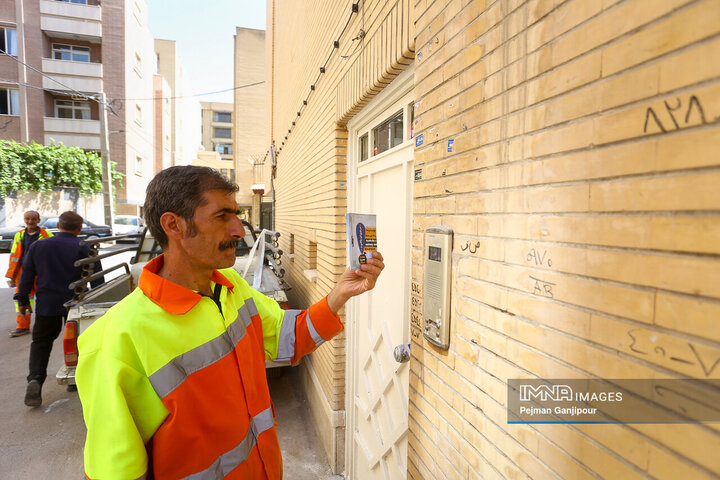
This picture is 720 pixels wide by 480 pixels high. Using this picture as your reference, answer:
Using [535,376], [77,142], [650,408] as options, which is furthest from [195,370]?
[77,142]

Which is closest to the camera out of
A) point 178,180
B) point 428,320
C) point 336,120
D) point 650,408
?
point 650,408

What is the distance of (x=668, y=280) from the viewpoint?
786 mm

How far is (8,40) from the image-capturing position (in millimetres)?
22125

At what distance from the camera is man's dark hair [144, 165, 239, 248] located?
1.59 meters

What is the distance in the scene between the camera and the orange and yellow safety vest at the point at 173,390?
1241 millimetres

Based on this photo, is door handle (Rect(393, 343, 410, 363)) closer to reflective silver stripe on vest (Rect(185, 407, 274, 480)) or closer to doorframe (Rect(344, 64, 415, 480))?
doorframe (Rect(344, 64, 415, 480))

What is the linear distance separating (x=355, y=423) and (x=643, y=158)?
3.29 meters

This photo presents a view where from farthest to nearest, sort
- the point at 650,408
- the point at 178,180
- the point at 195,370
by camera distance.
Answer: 1. the point at 178,180
2. the point at 195,370
3. the point at 650,408

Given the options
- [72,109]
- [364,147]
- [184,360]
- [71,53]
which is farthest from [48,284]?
[71,53]

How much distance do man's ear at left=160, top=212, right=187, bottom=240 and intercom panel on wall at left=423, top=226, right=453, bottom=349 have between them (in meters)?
1.07

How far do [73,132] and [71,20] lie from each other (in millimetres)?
6760

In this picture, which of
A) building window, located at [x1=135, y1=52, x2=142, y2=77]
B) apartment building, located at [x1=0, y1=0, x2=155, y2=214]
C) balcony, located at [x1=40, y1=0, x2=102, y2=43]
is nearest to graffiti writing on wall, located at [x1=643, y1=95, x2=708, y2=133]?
apartment building, located at [x1=0, y1=0, x2=155, y2=214]

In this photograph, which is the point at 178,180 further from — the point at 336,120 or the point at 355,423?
the point at 355,423

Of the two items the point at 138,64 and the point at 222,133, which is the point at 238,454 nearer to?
the point at 138,64
